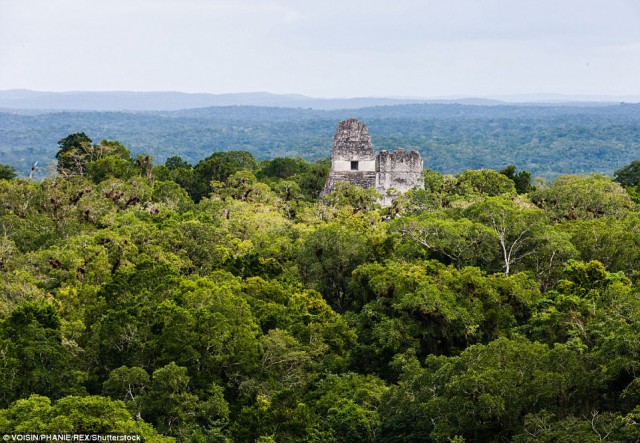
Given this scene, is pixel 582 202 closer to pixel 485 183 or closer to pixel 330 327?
pixel 485 183

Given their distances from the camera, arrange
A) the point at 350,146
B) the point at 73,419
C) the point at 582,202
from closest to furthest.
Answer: the point at 73,419, the point at 582,202, the point at 350,146

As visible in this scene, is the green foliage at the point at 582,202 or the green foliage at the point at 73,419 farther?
the green foliage at the point at 582,202

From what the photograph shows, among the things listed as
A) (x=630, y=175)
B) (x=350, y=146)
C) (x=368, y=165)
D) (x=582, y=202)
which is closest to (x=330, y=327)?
(x=582, y=202)

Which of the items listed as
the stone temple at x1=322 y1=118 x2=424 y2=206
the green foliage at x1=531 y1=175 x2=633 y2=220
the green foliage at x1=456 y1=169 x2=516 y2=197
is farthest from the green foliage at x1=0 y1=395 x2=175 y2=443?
the green foliage at x1=456 y1=169 x2=516 y2=197

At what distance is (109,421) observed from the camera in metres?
14.6

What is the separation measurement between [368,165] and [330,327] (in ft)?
64.4

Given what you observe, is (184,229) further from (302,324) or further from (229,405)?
(229,405)

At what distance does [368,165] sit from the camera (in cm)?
4125

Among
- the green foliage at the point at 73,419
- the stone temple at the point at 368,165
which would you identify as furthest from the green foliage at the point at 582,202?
the green foliage at the point at 73,419

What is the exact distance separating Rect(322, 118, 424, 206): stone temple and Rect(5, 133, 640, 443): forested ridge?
845cm

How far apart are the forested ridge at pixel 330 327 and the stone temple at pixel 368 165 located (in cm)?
845

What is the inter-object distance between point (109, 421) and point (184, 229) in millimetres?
14794

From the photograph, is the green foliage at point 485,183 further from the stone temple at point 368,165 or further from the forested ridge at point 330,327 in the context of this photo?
the forested ridge at point 330,327

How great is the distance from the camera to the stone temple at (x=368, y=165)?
4038 centimetres
